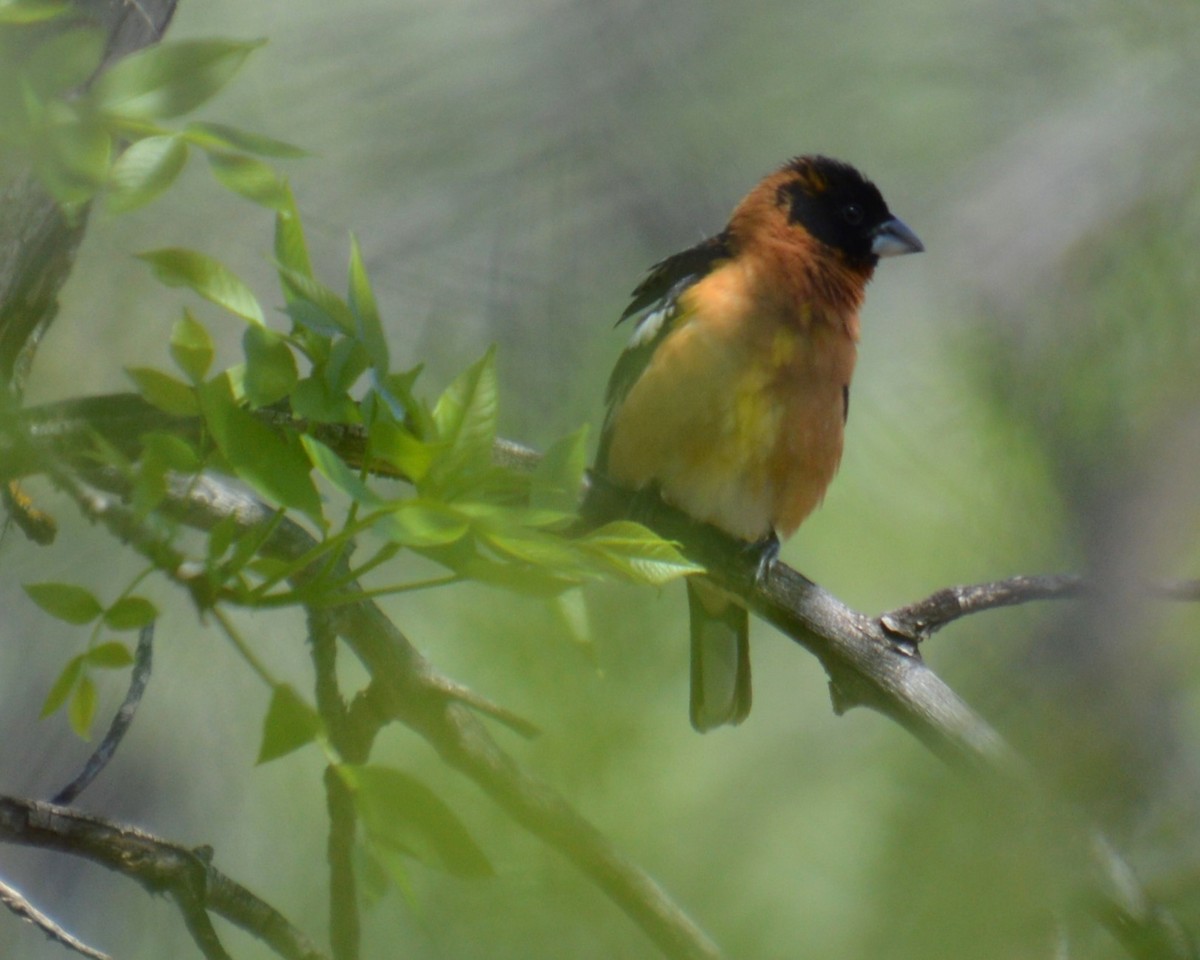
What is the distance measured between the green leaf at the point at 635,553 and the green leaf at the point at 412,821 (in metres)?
0.26

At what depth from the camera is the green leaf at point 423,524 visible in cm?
103

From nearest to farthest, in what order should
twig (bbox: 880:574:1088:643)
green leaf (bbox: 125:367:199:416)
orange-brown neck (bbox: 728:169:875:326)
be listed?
green leaf (bbox: 125:367:199:416) → twig (bbox: 880:574:1088:643) → orange-brown neck (bbox: 728:169:875:326)

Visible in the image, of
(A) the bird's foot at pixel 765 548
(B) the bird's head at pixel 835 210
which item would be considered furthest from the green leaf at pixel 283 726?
(B) the bird's head at pixel 835 210

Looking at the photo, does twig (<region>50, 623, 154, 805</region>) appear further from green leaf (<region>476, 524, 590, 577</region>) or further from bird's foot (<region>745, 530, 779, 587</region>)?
bird's foot (<region>745, 530, 779, 587</region>)

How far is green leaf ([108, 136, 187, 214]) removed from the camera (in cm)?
106

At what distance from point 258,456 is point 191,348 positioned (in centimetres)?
14

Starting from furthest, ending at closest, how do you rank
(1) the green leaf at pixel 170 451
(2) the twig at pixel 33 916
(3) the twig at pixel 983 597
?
(3) the twig at pixel 983 597
(2) the twig at pixel 33 916
(1) the green leaf at pixel 170 451

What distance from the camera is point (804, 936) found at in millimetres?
1115

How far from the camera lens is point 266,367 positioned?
1.21m

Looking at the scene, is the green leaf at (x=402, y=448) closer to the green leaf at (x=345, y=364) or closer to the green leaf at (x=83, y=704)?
the green leaf at (x=345, y=364)

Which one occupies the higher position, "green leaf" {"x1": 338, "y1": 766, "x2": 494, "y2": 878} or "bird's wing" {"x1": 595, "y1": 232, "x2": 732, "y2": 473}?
"bird's wing" {"x1": 595, "y1": 232, "x2": 732, "y2": 473}

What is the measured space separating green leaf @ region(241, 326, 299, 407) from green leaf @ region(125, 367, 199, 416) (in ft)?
0.18

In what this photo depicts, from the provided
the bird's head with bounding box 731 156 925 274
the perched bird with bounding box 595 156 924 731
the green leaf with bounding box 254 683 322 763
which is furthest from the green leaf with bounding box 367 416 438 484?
A: the bird's head with bounding box 731 156 925 274

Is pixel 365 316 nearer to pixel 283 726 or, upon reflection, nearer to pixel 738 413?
pixel 283 726
